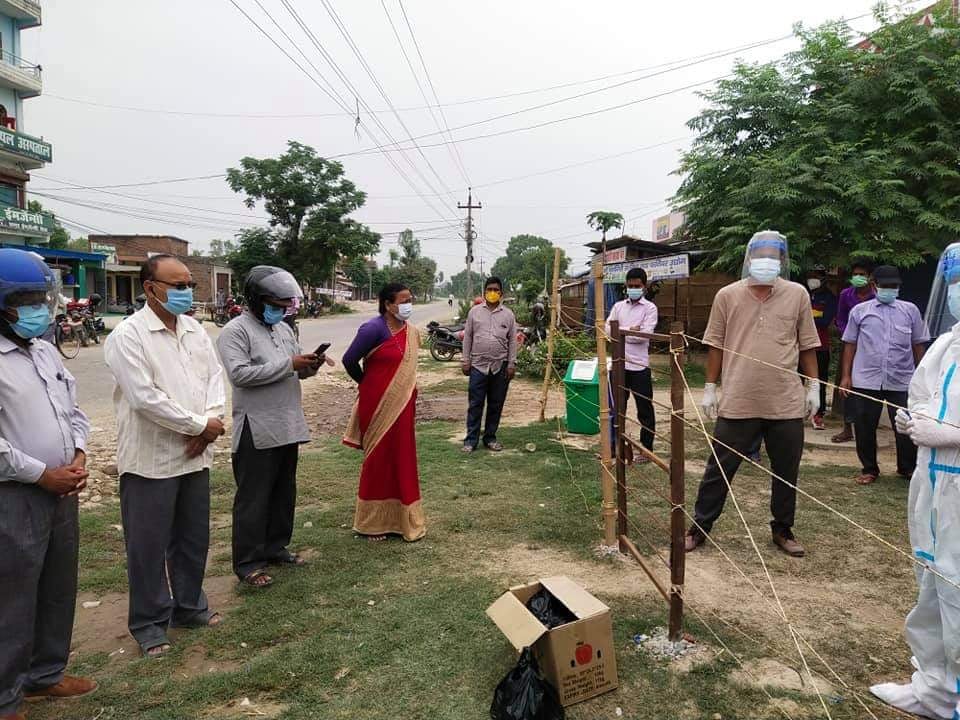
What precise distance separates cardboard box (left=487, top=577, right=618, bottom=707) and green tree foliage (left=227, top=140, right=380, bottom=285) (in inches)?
1214

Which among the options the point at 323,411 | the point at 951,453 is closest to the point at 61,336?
the point at 323,411

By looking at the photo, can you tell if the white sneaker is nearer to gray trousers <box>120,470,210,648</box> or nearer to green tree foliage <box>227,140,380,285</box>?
gray trousers <box>120,470,210,648</box>

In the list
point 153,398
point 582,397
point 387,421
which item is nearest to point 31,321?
point 153,398

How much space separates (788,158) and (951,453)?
22.6 feet

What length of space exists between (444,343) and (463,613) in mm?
12771

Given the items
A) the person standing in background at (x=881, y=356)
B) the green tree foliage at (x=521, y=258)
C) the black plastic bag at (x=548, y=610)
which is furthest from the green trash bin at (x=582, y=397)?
the green tree foliage at (x=521, y=258)

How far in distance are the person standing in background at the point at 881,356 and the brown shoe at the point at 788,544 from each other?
1.87 m

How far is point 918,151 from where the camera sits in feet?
24.1

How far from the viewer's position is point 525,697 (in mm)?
2131

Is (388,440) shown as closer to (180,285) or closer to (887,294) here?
(180,285)

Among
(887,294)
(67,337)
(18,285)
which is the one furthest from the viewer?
(67,337)

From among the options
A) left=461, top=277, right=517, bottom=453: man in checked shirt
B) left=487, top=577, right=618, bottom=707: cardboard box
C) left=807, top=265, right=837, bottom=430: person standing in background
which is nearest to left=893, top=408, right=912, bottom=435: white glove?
left=487, top=577, right=618, bottom=707: cardboard box

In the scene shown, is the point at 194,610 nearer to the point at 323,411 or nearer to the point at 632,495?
the point at 632,495

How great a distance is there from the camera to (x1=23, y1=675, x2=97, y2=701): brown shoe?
7.72ft
